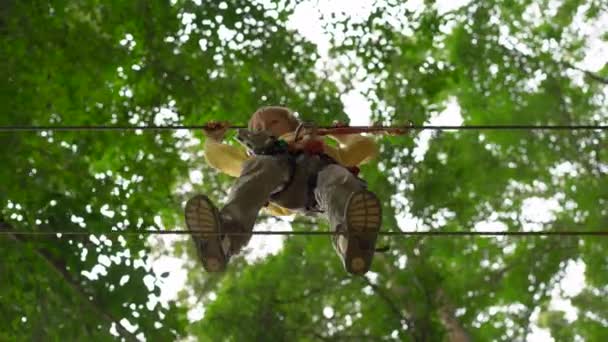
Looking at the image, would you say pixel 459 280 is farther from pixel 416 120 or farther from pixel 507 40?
pixel 507 40

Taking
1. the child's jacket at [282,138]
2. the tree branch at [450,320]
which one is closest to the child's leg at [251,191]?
the child's jacket at [282,138]

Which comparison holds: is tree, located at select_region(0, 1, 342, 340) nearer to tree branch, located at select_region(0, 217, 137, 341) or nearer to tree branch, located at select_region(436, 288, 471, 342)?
tree branch, located at select_region(0, 217, 137, 341)

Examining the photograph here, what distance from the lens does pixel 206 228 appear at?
410 centimetres

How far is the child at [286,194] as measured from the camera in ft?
13.5

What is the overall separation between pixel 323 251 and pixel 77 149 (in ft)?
11.4

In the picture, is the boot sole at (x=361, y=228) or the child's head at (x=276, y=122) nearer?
the boot sole at (x=361, y=228)

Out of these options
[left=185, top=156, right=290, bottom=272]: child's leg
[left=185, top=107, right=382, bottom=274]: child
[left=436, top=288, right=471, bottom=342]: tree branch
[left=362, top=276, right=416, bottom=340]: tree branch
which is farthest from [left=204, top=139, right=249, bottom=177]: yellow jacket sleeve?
[left=436, top=288, right=471, bottom=342]: tree branch

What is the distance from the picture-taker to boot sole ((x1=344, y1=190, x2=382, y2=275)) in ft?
13.5

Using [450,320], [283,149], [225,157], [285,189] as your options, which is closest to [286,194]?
[285,189]

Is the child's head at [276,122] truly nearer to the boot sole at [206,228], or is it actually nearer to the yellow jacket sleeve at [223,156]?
the yellow jacket sleeve at [223,156]

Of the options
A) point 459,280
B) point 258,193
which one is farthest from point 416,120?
point 258,193

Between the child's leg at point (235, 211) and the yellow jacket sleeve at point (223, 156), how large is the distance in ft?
1.09

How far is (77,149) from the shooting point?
9.29m

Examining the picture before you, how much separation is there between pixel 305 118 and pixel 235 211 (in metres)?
5.86
